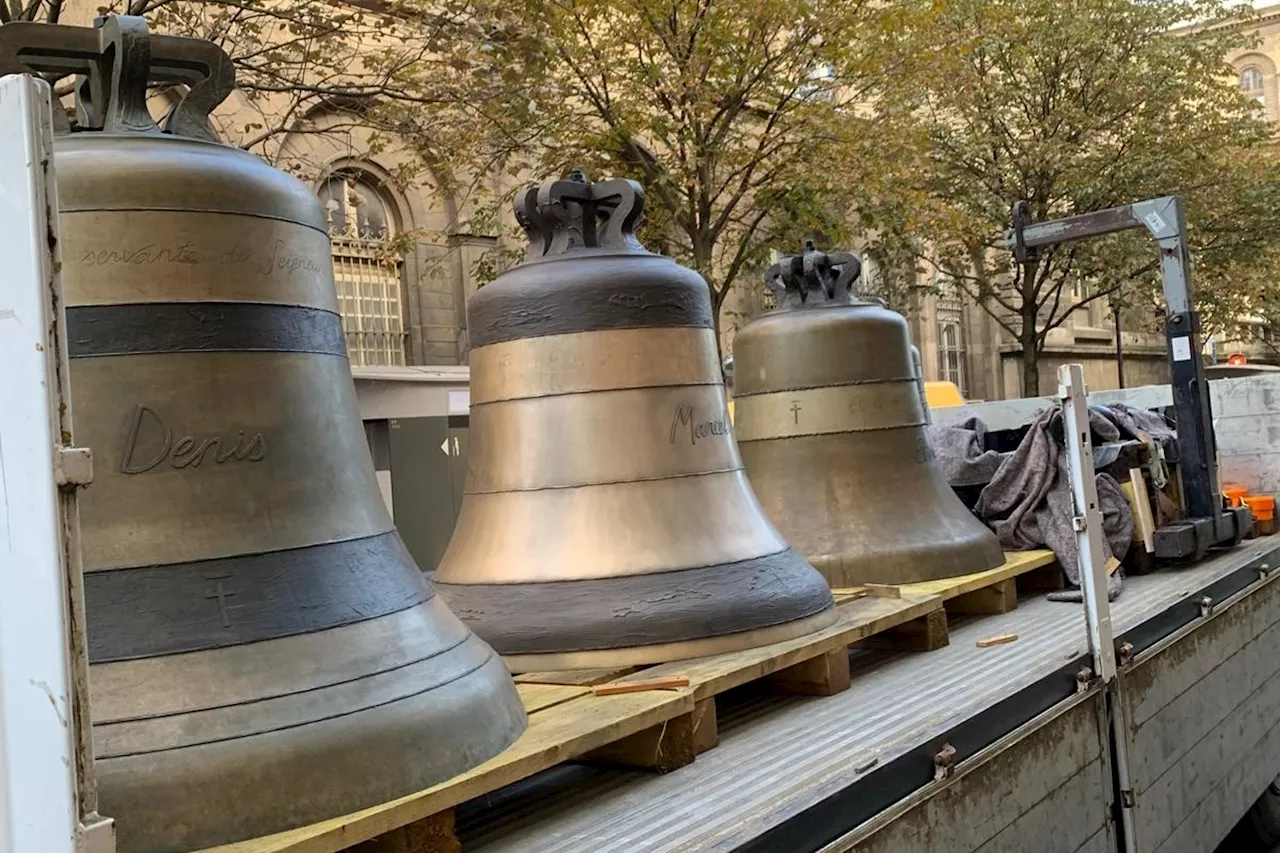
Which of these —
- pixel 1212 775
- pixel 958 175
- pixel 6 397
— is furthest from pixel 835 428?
pixel 958 175

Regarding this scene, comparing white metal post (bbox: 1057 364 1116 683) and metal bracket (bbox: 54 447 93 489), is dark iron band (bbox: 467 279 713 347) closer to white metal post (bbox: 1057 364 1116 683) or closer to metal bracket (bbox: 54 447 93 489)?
white metal post (bbox: 1057 364 1116 683)

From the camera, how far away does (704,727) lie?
11.9 feet

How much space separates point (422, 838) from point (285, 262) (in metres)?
1.37

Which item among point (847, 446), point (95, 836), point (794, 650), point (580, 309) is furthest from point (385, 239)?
point (95, 836)

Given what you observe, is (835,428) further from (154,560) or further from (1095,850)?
(154,560)

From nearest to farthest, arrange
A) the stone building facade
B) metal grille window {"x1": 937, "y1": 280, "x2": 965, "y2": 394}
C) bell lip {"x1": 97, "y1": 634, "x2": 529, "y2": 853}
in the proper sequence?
bell lip {"x1": 97, "y1": 634, "x2": 529, "y2": 853} < the stone building facade < metal grille window {"x1": 937, "y1": 280, "x2": 965, "y2": 394}

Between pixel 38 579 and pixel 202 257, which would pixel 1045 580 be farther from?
pixel 38 579

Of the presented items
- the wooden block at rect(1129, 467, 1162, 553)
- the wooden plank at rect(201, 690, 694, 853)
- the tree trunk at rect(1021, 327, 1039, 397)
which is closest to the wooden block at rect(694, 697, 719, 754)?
the wooden plank at rect(201, 690, 694, 853)

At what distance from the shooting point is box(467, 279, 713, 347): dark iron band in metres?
4.28

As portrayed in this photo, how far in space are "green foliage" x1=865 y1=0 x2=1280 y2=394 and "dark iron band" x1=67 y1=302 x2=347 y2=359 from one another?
16.2 m

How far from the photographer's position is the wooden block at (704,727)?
360cm

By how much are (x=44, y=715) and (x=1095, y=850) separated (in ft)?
11.5

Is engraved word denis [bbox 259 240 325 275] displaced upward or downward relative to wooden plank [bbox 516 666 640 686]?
upward

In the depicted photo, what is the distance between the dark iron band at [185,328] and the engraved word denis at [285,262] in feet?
0.29
